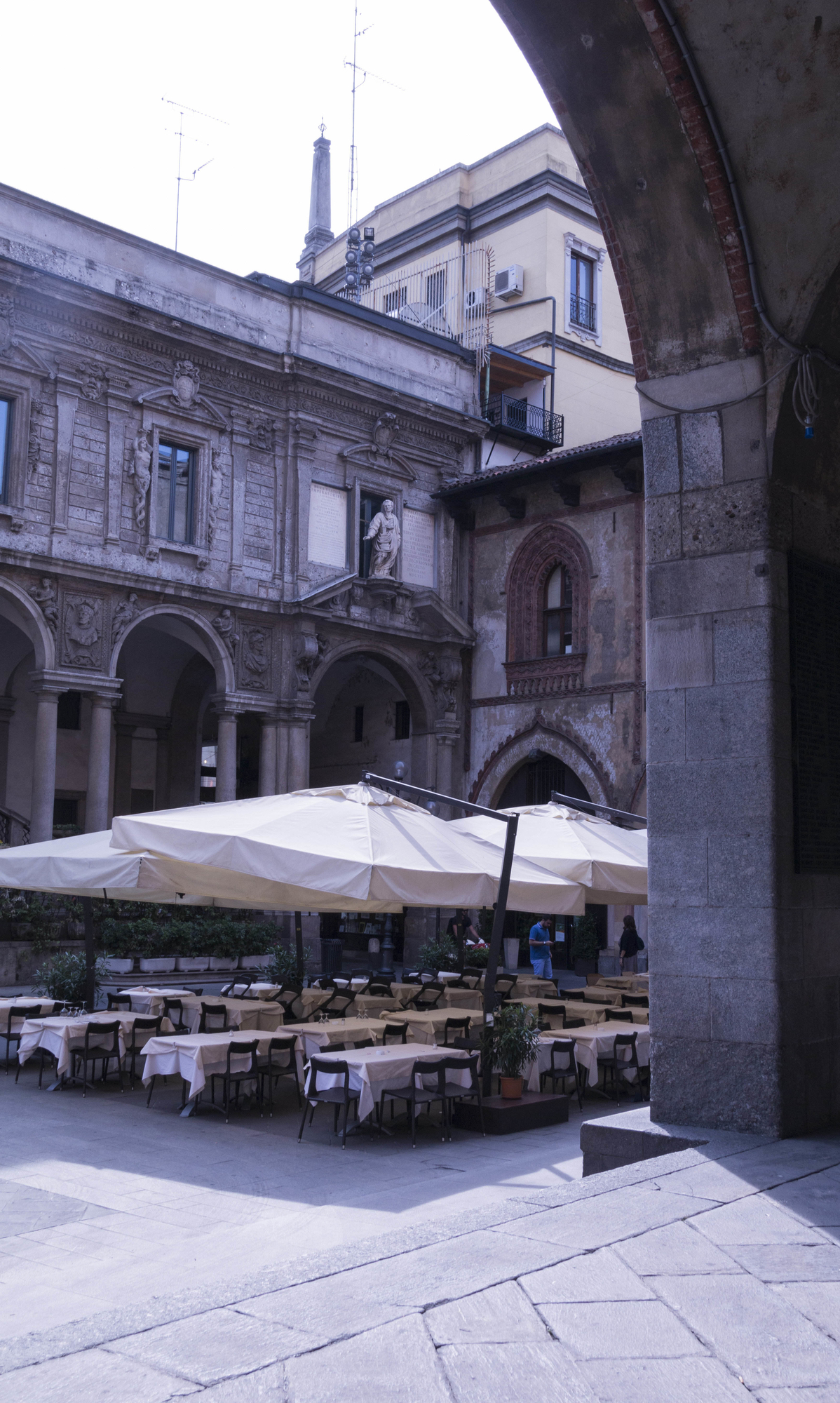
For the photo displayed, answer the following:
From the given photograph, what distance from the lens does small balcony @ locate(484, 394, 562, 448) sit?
2807 centimetres

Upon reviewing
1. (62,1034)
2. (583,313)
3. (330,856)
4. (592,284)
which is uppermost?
(592,284)

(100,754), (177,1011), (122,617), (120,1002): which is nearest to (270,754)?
(100,754)

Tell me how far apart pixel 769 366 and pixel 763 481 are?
58cm

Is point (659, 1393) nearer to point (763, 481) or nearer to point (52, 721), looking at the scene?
point (763, 481)

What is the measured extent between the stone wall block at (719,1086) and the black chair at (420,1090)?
3.18 meters

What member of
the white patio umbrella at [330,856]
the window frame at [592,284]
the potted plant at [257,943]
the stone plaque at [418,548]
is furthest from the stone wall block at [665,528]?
the window frame at [592,284]

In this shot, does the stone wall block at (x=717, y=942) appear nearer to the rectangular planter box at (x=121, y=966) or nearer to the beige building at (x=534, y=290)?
the rectangular planter box at (x=121, y=966)

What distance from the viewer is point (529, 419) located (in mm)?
28969

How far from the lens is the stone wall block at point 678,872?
6.00 metres

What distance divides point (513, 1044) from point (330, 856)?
88.7 inches

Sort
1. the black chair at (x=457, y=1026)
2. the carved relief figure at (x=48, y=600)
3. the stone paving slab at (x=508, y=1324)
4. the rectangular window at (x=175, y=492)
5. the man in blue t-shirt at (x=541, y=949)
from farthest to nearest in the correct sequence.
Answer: the rectangular window at (x=175, y=492) < the carved relief figure at (x=48, y=600) < the man in blue t-shirt at (x=541, y=949) < the black chair at (x=457, y=1026) < the stone paving slab at (x=508, y=1324)

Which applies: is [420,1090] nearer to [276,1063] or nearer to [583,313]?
[276,1063]

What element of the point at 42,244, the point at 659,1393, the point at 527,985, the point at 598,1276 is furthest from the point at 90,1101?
the point at 42,244

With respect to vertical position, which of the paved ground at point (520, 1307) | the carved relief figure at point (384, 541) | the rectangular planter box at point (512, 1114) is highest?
the carved relief figure at point (384, 541)
